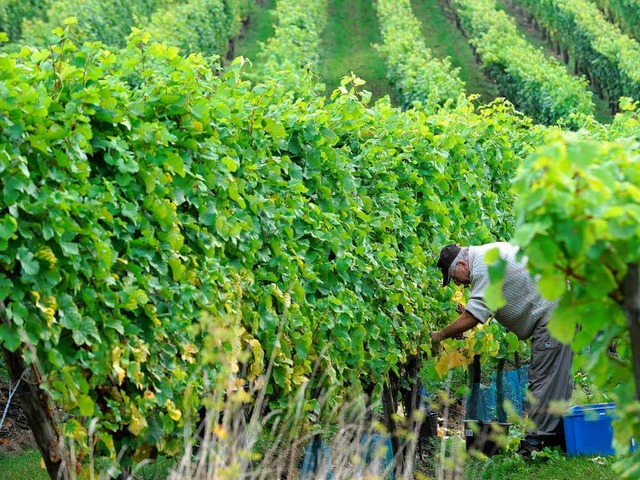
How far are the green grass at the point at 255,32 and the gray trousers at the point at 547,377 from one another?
2847 cm

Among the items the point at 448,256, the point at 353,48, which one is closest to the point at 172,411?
the point at 448,256

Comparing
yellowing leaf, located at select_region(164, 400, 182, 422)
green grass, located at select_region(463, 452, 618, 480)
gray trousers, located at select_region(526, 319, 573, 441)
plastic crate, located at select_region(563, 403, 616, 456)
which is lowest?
green grass, located at select_region(463, 452, 618, 480)

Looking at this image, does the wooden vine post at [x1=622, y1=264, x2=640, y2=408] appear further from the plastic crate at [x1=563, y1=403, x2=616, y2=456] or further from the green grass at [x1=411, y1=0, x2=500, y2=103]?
the green grass at [x1=411, y1=0, x2=500, y2=103]

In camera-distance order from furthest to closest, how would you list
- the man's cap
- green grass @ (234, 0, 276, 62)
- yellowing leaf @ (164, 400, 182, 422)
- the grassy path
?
green grass @ (234, 0, 276, 62) < the grassy path < the man's cap < yellowing leaf @ (164, 400, 182, 422)

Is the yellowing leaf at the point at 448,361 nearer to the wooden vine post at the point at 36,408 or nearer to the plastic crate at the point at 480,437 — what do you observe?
the plastic crate at the point at 480,437

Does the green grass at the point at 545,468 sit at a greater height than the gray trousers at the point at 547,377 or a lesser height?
lesser

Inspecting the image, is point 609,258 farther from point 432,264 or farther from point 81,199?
point 432,264

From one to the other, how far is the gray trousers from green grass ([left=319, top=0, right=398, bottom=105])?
21.0m

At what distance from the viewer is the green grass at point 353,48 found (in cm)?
3123

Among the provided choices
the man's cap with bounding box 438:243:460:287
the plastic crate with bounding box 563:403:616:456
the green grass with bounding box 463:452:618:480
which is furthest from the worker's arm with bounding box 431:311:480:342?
the plastic crate with bounding box 563:403:616:456

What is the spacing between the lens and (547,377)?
24.9 feet

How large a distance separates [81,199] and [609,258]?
7.87ft

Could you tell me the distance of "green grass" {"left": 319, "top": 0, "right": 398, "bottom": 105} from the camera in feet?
102

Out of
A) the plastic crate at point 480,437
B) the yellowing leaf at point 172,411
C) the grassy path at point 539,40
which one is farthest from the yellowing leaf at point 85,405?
the grassy path at point 539,40
